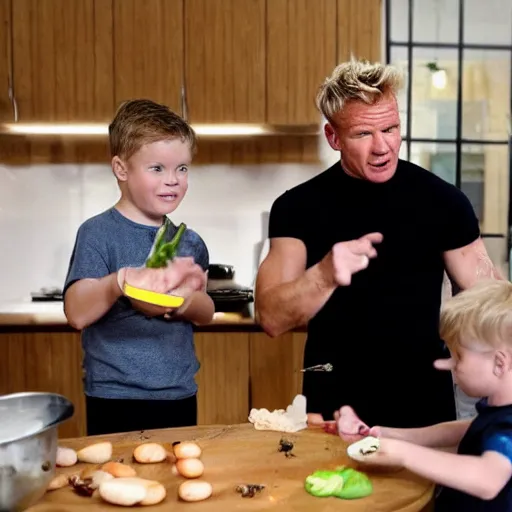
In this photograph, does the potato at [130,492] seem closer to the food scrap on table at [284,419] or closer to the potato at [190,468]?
the potato at [190,468]

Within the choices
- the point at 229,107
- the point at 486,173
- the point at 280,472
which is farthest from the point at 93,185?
the point at 280,472

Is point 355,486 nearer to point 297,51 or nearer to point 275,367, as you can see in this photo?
point 275,367

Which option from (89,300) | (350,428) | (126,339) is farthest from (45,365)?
(350,428)

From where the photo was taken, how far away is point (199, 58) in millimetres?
3094

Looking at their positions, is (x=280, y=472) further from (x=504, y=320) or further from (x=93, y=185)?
(x=93, y=185)

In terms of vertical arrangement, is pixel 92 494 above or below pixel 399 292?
below

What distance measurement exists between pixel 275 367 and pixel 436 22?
69.2 inches

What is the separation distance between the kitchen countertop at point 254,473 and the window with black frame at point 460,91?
2359mm

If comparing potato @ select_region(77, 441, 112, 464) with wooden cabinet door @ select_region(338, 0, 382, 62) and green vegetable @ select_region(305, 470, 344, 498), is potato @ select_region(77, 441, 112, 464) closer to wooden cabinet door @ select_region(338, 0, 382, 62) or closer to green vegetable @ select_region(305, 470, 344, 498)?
green vegetable @ select_region(305, 470, 344, 498)

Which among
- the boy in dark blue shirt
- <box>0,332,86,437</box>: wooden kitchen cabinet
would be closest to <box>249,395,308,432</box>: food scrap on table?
the boy in dark blue shirt

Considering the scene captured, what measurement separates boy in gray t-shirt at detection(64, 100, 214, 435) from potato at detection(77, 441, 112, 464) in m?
0.36

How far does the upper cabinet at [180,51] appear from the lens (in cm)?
308

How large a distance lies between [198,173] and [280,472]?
2.31 meters

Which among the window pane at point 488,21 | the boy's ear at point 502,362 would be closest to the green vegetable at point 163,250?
the boy's ear at point 502,362
